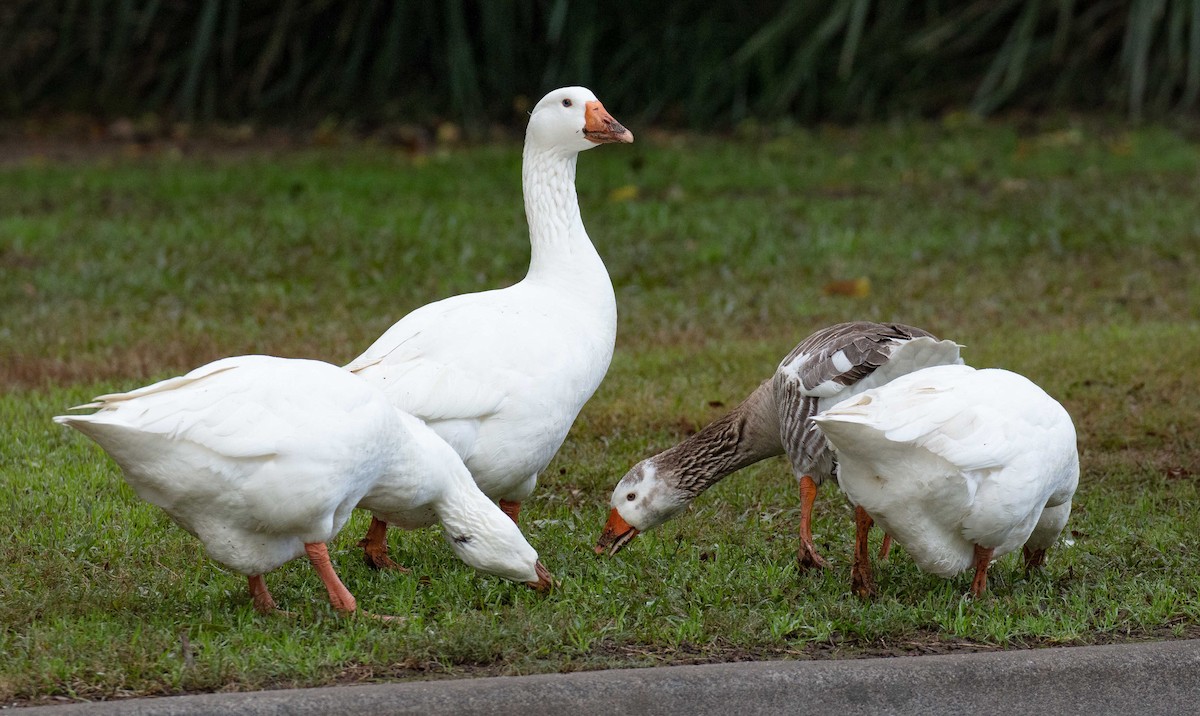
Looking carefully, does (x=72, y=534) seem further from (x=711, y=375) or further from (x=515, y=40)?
(x=515, y=40)

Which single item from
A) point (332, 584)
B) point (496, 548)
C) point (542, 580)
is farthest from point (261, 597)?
point (542, 580)

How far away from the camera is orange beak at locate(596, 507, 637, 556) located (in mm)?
4781

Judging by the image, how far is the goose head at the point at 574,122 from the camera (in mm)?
4984

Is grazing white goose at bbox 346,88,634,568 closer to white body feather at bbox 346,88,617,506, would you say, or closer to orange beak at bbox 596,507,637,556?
white body feather at bbox 346,88,617,506

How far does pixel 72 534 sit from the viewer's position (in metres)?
4.75

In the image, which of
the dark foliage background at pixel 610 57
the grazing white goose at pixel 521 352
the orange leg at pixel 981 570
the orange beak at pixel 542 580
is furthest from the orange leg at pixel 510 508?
the dark foliage background at pixel 610 57

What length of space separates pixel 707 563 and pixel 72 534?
2077mm

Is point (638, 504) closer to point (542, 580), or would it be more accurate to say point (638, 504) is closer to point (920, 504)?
point (542, 580)

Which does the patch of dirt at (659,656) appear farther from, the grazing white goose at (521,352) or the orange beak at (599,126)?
the orange beak at (599,126)

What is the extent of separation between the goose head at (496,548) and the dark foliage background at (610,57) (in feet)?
28.6

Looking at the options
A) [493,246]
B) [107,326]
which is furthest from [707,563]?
[493,246]

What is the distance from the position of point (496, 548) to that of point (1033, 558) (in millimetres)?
1733

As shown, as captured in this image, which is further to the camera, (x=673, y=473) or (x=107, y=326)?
(x=107, y=326)

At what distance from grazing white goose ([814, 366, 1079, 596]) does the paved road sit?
0.42 meters
